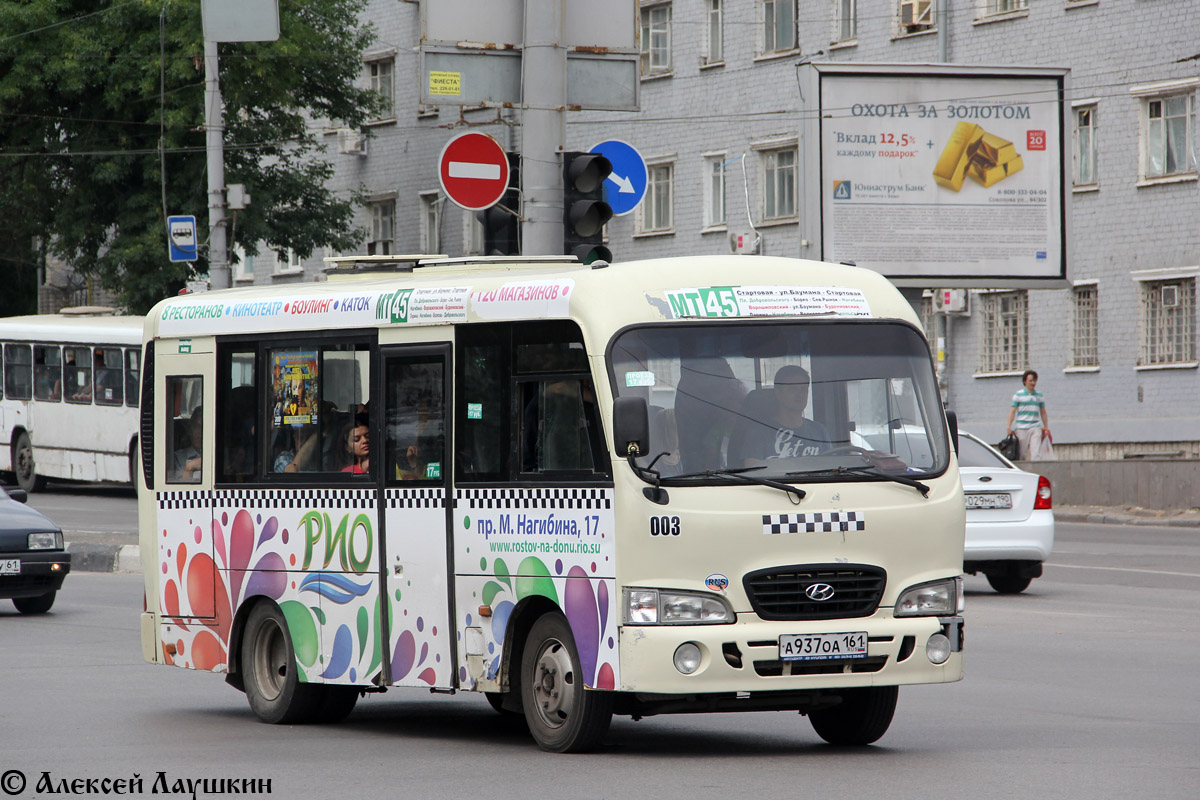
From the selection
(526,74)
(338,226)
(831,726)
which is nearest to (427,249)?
(338,226)

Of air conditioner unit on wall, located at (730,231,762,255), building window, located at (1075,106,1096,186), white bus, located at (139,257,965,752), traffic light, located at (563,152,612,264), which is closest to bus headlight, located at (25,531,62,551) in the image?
traffic light, located at (563,152,612,264)

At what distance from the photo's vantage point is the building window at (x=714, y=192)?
Answer: 4703 centimetres

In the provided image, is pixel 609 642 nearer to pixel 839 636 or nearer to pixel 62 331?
pixel 839 636

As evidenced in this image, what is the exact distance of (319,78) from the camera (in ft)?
155

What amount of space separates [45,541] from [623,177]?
6.49 metres

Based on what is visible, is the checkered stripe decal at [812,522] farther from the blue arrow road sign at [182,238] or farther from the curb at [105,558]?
the blue arrow road sign at [182,238]

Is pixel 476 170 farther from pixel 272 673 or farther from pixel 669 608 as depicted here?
pixel 669 608

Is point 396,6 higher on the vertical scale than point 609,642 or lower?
higher

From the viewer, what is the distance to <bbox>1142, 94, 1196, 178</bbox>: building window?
36844 mm

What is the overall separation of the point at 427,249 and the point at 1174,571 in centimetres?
3496

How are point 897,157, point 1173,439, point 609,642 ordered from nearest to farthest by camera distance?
point 609,642
point 897,157
point 1173,439

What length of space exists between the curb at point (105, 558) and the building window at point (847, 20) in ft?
80.8

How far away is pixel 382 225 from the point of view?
56062mm

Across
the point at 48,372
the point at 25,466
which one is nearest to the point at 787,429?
the point at 48,372
